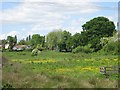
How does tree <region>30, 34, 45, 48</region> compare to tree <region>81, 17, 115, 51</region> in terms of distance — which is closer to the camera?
tree <region>81, 17, 115, 51</region>

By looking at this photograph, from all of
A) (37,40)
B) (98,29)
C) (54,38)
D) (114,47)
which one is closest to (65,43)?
(54,38)

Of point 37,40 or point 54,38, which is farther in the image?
point 37,40

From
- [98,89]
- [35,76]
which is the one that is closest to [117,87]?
[98,89]

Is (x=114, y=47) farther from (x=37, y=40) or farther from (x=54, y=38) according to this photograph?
(x=37, y=40)

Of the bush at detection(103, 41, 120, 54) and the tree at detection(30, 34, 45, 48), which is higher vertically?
the tree at detection(30, 34, 45, 48)

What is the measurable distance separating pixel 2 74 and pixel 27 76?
94 centimetres

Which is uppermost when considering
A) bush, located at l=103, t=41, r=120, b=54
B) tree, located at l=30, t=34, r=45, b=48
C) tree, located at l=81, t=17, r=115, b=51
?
tree, located at l=81, t=17, r=115, b=51

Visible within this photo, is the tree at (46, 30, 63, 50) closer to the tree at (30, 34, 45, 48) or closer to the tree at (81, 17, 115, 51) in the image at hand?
the tree at (81, 17, 115, 51)

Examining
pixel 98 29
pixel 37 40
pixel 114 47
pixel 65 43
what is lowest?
pixel 114 47

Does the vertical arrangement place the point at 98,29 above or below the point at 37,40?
above

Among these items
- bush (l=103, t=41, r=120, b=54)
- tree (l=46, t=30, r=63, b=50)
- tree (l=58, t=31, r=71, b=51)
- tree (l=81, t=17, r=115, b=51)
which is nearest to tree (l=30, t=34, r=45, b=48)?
tree (l=46, t=30, r=63, b=50)

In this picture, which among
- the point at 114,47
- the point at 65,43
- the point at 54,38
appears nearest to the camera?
the point at 114,47

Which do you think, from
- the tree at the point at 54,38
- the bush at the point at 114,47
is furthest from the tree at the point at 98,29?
the bush at the point at 114,47

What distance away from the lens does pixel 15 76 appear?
1105 cm
